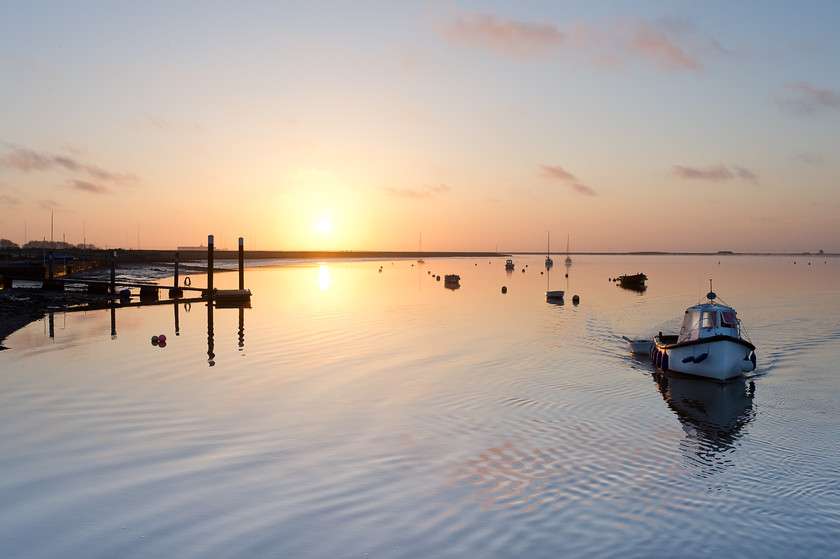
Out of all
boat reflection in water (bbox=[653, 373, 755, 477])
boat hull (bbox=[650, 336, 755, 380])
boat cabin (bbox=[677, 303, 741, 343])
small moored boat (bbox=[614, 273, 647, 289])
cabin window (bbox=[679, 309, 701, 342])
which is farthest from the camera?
small moored boat (bbox=[614, 273, 647, 289])

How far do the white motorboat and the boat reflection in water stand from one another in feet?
1.94

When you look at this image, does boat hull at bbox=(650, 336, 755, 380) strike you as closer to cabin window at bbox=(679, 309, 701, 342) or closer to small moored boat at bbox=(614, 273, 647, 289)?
cabin window at bbox=(679, 309, 701, 342)

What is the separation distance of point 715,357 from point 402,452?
55.8 feet

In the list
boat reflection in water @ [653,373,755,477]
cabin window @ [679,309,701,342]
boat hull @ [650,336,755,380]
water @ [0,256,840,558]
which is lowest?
boat reflection in water @ [653,373,755,477]

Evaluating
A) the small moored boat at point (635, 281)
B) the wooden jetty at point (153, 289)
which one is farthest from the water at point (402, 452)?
the small moored boat at point (635, 281)

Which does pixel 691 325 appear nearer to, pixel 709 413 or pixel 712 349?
pixel 712 349

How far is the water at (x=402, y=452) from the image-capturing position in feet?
33.5

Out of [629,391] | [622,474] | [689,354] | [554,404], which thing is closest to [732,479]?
[622,474]

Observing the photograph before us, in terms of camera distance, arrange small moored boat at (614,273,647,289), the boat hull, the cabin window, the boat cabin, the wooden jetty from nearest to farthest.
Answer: the boat hull
the boat cabin
the cabin window
the wooden jetty
small moored boat at (614,273,647,289)

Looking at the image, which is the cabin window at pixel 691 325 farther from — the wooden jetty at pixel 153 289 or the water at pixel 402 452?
the wooden jetty at pixel 153 289

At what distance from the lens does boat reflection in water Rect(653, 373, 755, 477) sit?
49.7ft

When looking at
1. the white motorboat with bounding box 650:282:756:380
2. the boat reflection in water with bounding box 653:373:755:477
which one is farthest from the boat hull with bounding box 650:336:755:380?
the boat reflection in water with bounding box 653:373:755:477

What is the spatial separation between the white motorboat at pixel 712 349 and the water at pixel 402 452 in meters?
1.06

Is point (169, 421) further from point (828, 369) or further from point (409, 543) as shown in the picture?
point (828, 369)
